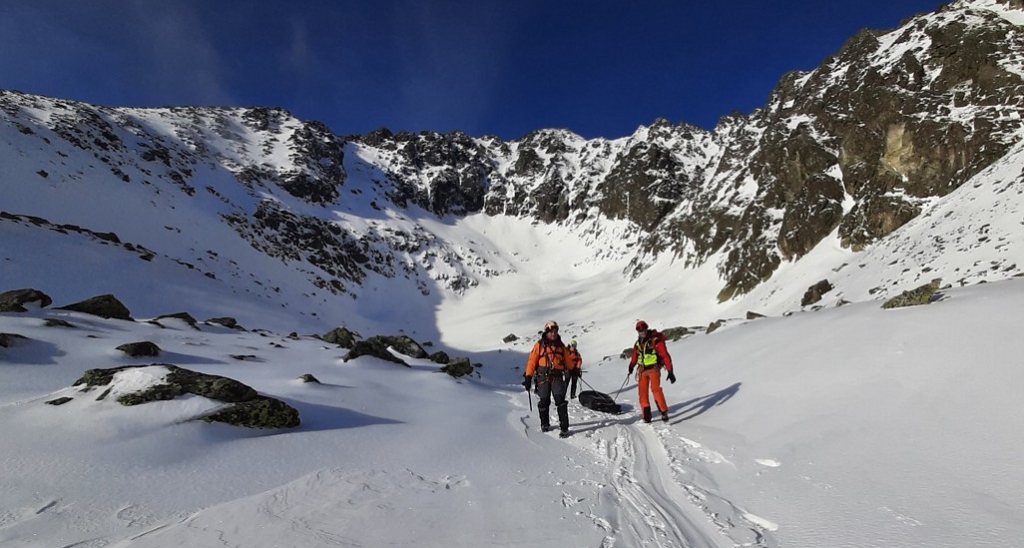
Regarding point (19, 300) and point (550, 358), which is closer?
point (550, 358)

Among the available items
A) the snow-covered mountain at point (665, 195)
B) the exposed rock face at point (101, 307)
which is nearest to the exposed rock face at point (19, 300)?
the exposed rock face at point (101, 307)

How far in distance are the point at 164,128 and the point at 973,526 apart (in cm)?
9682

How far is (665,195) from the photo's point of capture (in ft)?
275

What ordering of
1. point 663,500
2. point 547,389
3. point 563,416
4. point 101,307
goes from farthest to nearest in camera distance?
point 101,307
point 547,389
point 563,416
point 663,500

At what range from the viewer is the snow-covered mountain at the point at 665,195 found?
2527 cm

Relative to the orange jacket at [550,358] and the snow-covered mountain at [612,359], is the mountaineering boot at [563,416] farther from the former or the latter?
the orange jacket at [550,358]

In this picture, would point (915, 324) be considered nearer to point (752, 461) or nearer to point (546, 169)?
point (752, 461)

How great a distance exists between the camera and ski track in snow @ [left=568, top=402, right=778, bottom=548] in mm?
4016

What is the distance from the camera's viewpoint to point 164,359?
10273mm

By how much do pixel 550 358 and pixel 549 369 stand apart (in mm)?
203

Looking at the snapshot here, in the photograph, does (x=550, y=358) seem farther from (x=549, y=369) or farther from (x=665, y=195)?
(x=665, y=195)

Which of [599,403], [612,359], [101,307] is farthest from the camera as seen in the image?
[612,359]

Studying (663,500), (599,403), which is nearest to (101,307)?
(599,403)

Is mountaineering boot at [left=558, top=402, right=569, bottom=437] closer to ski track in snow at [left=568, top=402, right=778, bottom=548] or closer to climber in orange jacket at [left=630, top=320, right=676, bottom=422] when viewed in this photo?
ski track in snow at [left=568, top=402, right=778, bottom=548]
